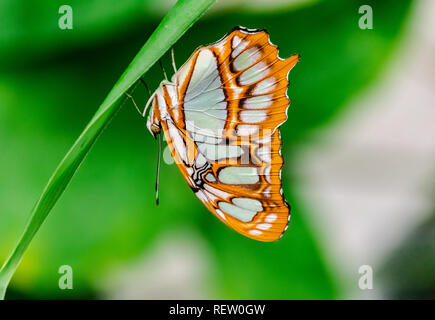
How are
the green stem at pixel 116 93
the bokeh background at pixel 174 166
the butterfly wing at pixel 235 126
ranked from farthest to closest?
A: the bokeh background at pixel 174 166
the butterfly wing at pixel 235 126
the green stem at pixel 116 93

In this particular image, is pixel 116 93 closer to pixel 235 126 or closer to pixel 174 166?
pixel 235 126

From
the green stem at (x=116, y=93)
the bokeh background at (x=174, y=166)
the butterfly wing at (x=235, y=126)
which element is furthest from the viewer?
the bokeh background at (x=174, y=166)

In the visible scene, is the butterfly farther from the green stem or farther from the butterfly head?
the green stem

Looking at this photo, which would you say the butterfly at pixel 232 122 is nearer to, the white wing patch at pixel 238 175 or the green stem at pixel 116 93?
the white wing patch at pixel 238 175

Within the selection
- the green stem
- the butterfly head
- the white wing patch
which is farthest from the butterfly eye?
the green stem

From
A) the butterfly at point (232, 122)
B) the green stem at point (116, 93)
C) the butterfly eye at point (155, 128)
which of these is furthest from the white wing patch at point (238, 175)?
the green stem at point (116, 93)

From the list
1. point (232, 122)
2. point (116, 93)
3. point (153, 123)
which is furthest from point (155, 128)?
point (116, 93)
